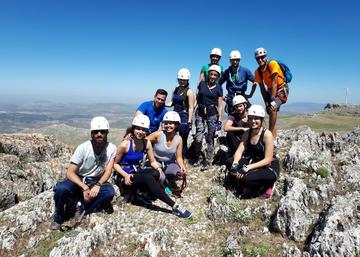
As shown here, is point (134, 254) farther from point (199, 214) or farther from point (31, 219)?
point (31, 219)

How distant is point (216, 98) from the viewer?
15000 millimetres

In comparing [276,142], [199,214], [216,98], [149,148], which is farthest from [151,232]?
[276,142]

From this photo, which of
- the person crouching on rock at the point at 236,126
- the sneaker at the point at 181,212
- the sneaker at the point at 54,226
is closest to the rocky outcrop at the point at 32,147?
the sneaker at the point at 54,226

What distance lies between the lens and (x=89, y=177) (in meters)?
11.4

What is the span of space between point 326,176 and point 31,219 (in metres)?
13.4

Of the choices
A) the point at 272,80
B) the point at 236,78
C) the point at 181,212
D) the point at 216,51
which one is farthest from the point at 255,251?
the point at 216,51

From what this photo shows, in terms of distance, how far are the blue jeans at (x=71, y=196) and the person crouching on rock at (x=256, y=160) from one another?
5.42m

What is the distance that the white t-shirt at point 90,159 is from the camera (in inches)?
423

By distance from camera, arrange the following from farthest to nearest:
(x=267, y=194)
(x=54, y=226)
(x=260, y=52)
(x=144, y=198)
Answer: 1. (x=260, y=52)
2. (x=144, y=198)
3. (x=267, y=194)
4. (x=54, y=226)

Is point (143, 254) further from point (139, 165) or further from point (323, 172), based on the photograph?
point (323, 172)

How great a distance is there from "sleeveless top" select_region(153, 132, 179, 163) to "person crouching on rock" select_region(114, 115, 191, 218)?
2.59 feet

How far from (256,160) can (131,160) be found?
5.58 metres

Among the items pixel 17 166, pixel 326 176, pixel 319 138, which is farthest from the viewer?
pixel 319 138

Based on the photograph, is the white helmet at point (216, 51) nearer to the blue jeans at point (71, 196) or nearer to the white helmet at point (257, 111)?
the white helmet at point (257, 111)
